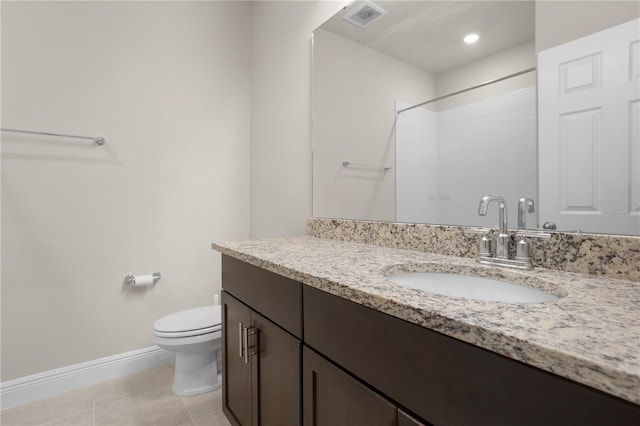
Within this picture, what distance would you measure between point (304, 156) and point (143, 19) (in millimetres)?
1344

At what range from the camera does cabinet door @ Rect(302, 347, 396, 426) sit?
0.64 meters

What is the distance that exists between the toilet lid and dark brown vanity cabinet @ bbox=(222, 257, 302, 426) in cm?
31

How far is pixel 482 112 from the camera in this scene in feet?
3.53

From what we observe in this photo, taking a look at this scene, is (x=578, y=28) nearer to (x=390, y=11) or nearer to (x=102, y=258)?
(x=390, y=11)

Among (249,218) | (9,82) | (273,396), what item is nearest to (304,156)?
(249,218)

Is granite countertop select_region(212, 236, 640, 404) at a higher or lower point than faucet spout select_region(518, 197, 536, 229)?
lower

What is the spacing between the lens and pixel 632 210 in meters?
0.78

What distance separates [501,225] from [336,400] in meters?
0.68

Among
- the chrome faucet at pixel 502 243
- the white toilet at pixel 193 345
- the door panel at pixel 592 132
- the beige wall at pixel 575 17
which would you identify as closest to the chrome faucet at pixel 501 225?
the chrome faucet at pixel 502 243

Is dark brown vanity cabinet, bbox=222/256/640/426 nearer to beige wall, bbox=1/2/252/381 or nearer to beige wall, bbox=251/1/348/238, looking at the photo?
beige wall, bbox=251/1/348/238

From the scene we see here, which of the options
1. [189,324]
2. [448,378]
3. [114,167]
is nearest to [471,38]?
[448,378]

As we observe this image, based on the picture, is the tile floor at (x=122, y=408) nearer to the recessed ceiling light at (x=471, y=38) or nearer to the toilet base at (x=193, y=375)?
the toilet base at (x=193, y=375)

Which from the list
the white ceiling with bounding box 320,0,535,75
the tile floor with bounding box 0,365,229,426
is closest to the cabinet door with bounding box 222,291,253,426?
the tile floor with bounding box 0,365,229,426

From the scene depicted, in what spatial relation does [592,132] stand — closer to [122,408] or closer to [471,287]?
[471,287]
